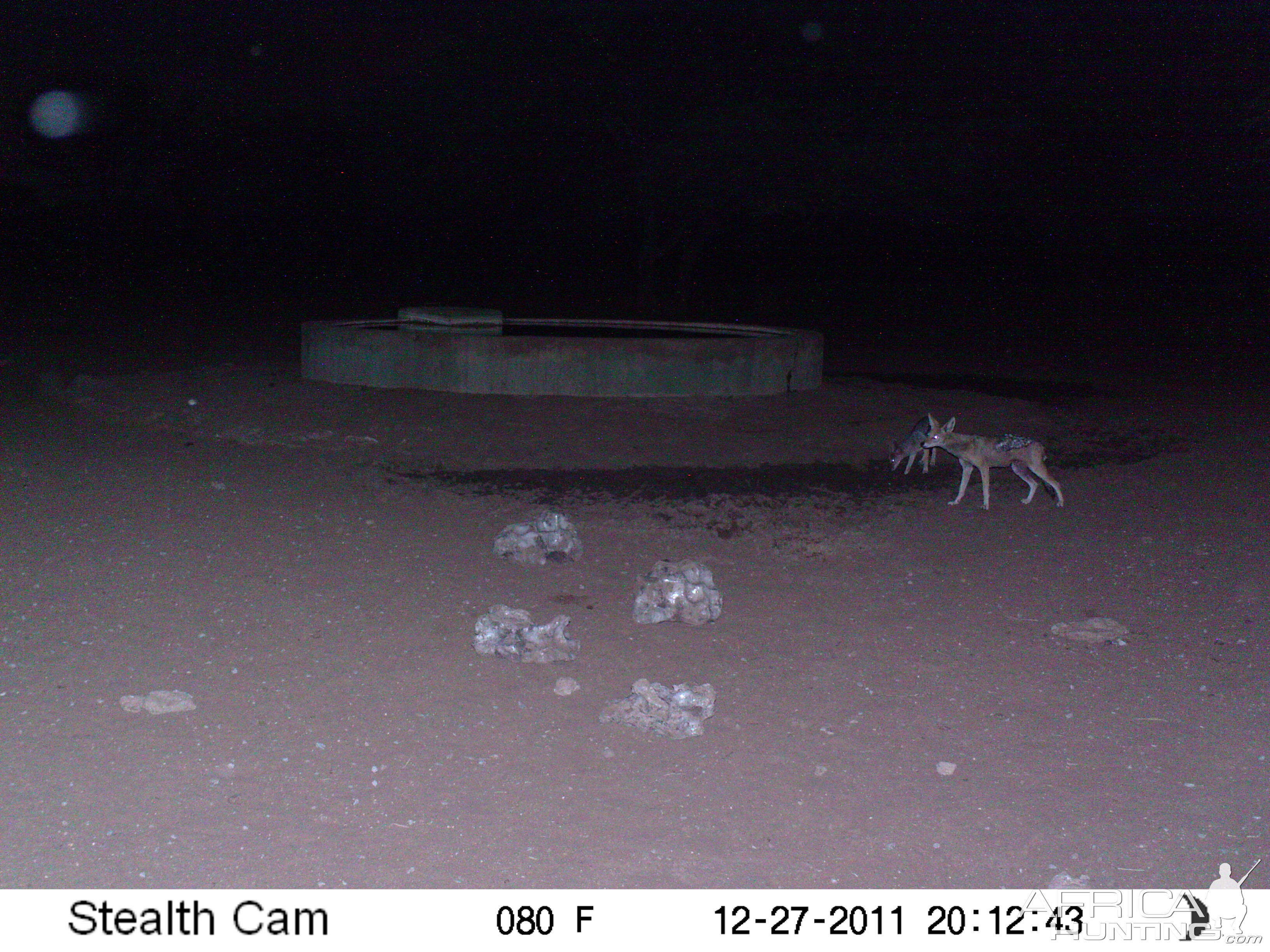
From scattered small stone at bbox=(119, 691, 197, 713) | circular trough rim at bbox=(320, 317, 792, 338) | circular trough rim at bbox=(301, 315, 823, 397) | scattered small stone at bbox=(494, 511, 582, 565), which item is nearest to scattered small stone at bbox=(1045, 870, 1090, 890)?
scattered small stone at bbox=(119, 691, 197, 713)

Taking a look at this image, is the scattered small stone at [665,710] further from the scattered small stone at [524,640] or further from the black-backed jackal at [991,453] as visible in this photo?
the black-backed jackal at [991,453]

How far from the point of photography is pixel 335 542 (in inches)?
283

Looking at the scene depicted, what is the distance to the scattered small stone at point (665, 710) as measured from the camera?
4.77 m

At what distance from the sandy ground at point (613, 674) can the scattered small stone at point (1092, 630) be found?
0.07 m

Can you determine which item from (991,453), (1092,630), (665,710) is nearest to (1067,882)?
(665,710)

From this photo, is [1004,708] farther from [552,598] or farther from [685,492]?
[685,492]

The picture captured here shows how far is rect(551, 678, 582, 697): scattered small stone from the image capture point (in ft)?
16.8

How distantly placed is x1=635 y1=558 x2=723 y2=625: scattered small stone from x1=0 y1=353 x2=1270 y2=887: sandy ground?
0.24 feet

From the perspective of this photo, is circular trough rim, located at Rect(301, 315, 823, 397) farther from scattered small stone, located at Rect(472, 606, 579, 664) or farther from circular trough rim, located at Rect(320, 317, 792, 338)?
scattered small stone, located at Rect(472, 606, 579, 664)

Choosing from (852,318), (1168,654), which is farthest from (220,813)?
(852,318)

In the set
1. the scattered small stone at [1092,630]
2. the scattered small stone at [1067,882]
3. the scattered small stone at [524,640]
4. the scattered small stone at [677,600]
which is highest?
the scattered small stone at [677,600]

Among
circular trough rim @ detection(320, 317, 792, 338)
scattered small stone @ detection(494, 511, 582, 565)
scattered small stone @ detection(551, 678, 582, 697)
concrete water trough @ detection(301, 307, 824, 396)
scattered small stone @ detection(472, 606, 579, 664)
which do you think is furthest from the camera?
circular trough rim @ detection(320, 317, 792, 338)

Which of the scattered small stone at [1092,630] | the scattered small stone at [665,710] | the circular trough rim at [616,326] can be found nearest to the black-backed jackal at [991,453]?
the scattered small stone at [1092,630]

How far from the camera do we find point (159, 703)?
4820 millimetres
